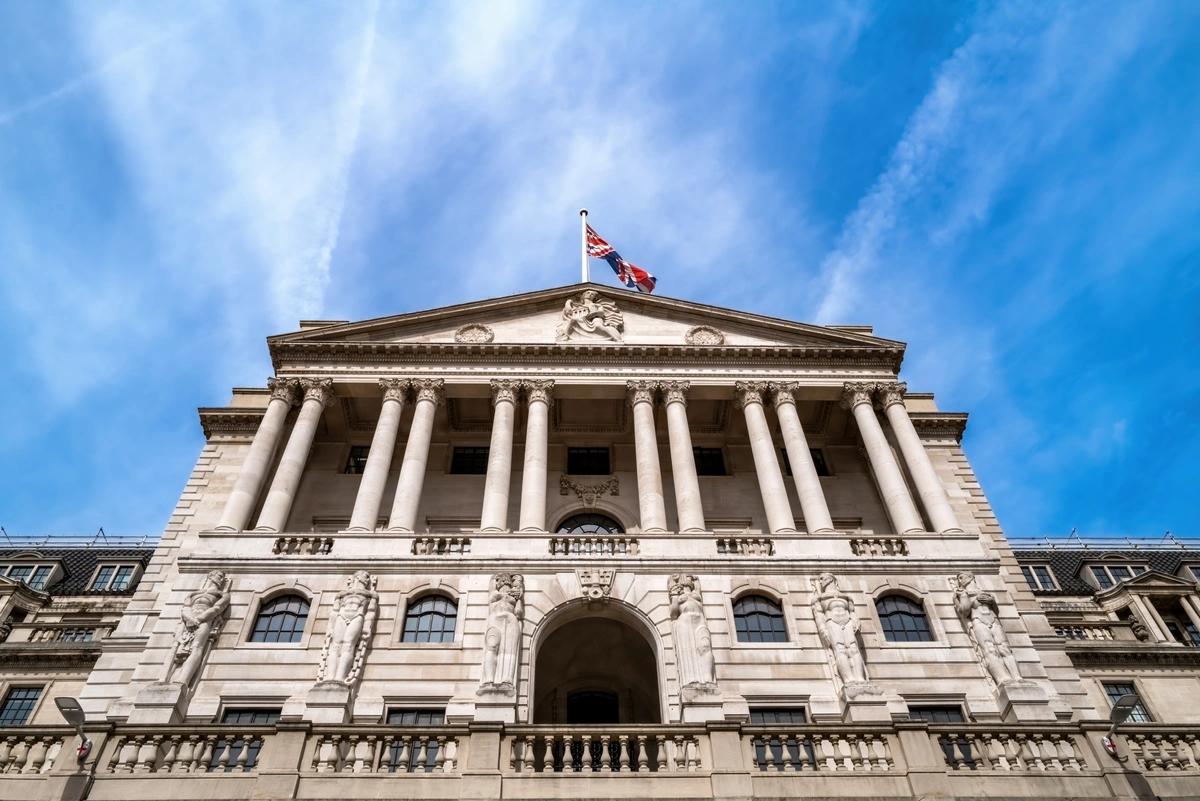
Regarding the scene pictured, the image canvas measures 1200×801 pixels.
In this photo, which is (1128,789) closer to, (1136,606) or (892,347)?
(892,347)

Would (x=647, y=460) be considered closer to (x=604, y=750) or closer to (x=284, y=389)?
(x=604, y=750)

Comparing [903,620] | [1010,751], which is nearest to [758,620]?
[903,620]

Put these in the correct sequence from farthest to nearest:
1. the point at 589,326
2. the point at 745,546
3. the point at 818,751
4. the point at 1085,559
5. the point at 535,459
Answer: the point at 1085,559 < the point at 589,326 < the point at 535,459 < the point at 745,546 < the point at 818,751

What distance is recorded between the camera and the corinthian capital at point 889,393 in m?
36.3

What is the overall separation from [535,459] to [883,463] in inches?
542

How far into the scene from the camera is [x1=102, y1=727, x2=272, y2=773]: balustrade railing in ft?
63.1

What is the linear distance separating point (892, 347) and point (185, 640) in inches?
1181

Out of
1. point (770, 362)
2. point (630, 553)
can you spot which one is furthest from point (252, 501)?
point (770, 362)

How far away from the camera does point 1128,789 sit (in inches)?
772

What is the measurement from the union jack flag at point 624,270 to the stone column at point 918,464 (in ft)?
40.3

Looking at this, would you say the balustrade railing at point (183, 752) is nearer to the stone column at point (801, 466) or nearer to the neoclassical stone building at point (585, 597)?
Result: the neoclassical stone building at point (585, 597)

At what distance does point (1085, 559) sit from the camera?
54.3 m

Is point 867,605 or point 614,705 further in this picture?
point 614,705

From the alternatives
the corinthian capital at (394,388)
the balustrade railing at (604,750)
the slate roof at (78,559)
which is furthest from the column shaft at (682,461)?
the slate roof at (78,559)
